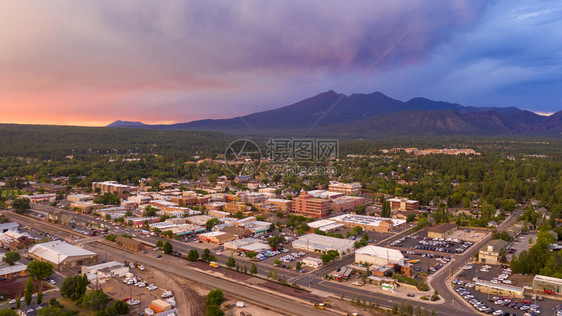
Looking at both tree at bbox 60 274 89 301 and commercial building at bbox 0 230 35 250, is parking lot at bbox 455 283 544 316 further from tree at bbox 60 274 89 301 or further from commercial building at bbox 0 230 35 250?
commercial building at bbox 0 230 35 250

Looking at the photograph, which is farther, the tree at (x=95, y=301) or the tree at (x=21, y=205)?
the tree at (x=21, y=205)

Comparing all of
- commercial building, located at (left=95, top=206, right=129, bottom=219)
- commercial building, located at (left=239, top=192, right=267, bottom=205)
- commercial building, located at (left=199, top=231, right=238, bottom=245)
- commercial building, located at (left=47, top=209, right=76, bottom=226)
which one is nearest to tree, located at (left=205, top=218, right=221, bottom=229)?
commercial building, located at (left=199, top=231, right=238, bottom=245)

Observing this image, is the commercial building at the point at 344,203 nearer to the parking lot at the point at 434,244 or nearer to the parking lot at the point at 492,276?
the parking lot at the point at 434,244

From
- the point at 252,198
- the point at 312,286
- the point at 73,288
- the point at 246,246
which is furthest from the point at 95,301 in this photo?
the point at 252,198

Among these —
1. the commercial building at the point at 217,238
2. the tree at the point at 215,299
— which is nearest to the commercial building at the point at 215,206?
the commercial building at the point at 217,238

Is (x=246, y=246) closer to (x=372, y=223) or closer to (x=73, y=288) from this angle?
(x=73, y=288)
